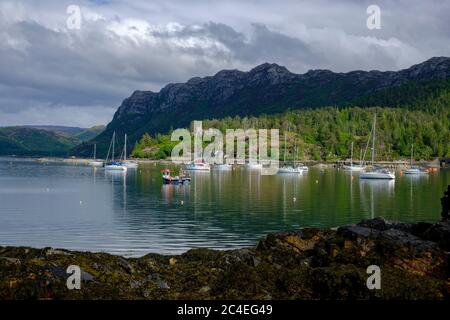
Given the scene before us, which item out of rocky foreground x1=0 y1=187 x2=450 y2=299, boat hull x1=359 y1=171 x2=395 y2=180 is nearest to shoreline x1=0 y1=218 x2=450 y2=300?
rocky foreground x1=0 y1=187 x2=450 y2=299

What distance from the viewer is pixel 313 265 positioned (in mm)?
27312

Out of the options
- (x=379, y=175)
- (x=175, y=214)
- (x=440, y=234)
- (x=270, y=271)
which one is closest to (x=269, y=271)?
(x=270, y=271)

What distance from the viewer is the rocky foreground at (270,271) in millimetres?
21312

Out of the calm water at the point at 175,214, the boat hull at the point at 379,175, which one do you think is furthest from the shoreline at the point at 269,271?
the boat hull at the point at 379,175

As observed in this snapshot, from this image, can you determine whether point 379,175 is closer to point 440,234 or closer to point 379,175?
point 379,175

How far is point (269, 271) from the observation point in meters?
24.1

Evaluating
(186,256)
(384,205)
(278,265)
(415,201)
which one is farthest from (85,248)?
(415,201)

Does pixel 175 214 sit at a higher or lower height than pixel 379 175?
lower

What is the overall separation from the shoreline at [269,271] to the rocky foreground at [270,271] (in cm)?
4

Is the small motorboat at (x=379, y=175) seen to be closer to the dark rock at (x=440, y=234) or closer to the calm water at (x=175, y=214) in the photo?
the calm water at (x=175, y=214)

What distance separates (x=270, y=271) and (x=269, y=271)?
0.06 meters

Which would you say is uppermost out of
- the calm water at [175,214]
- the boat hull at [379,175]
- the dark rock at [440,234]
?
the dark rock at [440,234]
